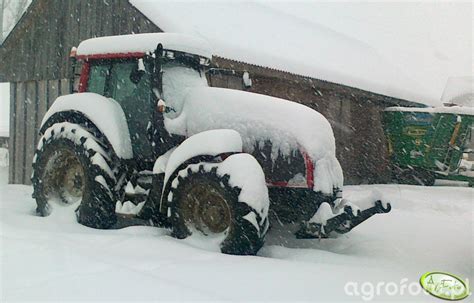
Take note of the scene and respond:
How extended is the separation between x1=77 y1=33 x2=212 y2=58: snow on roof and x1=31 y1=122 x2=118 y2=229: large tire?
1.06 m

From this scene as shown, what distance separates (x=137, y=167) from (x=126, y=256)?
74.9 inches

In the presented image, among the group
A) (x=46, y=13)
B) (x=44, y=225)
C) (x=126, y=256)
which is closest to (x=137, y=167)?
(x=44, y=225)

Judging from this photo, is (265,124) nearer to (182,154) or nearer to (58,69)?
(182,154)

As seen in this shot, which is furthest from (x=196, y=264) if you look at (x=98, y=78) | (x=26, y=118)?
(x=26, y=118)

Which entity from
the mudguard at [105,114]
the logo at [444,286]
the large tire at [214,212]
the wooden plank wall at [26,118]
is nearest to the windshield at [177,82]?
the mudguard at [105,114]

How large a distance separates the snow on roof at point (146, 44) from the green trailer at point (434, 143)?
30.5 feet

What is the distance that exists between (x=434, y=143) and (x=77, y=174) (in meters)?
10.4

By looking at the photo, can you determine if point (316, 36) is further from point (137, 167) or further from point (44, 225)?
point (44, 225)

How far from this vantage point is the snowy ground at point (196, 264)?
11.1 ft

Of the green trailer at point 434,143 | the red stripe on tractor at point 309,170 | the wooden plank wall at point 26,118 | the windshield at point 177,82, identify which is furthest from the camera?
the green trailer at point 434,143

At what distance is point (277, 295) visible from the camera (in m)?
3.44

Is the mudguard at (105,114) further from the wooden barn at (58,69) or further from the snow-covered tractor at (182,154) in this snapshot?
the wooden barn at (58,69)

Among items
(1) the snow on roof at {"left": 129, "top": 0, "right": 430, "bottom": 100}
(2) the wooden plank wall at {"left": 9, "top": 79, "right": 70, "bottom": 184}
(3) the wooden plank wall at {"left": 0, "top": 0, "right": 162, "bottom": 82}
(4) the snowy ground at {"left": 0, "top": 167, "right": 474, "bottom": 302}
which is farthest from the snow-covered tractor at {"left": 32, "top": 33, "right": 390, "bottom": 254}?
(2) the wooden plank wall at {"left": 9, "top": 79, "right": 70, "bottom": 184}

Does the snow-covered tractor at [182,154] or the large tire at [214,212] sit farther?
the snow-covered tractor at [182,154]
